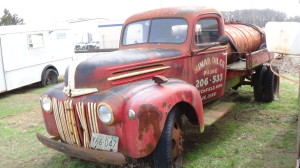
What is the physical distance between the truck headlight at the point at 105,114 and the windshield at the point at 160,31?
1.78m

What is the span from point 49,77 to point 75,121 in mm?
8203

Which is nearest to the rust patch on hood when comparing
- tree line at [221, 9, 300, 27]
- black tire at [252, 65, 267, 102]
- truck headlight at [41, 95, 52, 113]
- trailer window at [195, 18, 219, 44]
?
truck headlight at [41, 95, 52, 113]

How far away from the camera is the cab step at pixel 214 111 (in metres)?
4.42

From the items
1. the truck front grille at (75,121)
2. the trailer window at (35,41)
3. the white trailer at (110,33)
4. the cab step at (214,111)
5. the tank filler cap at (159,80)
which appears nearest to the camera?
the truck front grille at (75,121)

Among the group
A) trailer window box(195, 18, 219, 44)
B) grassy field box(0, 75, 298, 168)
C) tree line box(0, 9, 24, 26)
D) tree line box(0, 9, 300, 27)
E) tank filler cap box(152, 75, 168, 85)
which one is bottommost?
grassy field box(0, 75, 298, 168)

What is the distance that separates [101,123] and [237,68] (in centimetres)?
320

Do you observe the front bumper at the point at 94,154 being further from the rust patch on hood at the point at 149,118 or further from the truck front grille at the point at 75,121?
the rust patch on hood at the point at 149,118

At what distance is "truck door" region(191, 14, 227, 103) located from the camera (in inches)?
183

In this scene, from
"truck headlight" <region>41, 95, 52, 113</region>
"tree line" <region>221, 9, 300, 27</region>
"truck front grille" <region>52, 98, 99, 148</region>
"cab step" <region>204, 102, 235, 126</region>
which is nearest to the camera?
"truck front grille" <region>52, 98, 99, 148</region>

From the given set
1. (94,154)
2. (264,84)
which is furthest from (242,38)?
(94,154)

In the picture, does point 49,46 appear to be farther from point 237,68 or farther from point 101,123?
point 101,123

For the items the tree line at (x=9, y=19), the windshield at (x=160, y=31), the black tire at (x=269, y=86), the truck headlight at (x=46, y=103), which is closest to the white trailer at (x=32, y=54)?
the windshield at (x=160, y=31)

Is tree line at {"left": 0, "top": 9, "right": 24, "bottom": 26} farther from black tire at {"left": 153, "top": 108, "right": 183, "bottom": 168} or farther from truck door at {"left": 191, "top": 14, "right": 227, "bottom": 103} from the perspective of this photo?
black tire at {"left": 153, "top": 108, "right": 183, "bottom": 168}

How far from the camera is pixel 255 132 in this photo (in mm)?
5145
